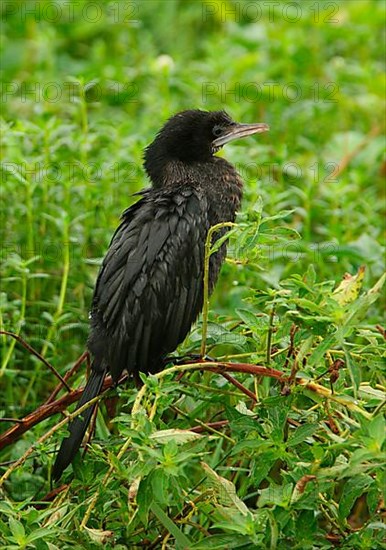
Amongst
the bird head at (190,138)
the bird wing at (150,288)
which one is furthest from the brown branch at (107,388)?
the bird head at (190,138)

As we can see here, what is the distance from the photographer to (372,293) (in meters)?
2.27

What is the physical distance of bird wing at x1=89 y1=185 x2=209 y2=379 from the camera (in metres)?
3.05

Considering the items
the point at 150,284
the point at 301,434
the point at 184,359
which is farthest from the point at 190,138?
the point at 301,434

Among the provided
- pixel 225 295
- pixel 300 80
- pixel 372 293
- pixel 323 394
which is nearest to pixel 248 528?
pixel 323 394

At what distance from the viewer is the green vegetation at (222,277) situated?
7.75 feet

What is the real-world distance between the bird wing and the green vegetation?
107 mm

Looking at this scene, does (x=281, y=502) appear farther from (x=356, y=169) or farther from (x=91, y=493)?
(x=356, y=169)

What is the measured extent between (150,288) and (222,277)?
116 centimetres

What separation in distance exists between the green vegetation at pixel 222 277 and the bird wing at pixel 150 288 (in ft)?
0.35

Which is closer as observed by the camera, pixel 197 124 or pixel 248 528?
pixel 248 528

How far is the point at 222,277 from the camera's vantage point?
420cm

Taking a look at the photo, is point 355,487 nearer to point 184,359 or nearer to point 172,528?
point 172,528

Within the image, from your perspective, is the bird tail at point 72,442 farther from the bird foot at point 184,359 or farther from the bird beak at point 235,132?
the bird beak at point 235,132

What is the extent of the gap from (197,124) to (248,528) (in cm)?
166
